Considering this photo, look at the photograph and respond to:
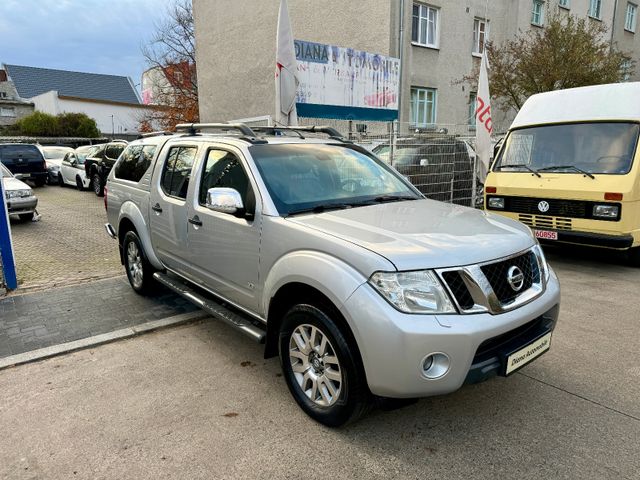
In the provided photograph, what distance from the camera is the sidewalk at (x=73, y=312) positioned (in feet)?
14.5

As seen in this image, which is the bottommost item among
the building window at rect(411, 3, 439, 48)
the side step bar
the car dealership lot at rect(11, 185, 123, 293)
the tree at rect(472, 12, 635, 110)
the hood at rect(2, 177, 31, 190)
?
the car dealership lot at rect(11, 185, 123, 293)

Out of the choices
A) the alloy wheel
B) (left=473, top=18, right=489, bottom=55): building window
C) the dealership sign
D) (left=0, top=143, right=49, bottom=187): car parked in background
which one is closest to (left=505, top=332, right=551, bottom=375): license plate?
the alloy wheel

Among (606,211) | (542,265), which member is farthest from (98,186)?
(542,265)

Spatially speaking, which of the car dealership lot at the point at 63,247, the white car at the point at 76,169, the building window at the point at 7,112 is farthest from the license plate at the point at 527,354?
the building window at the point at 7,112

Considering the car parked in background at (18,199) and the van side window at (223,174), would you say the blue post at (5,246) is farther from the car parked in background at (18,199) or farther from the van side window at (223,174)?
the car parked in background at (18,199)

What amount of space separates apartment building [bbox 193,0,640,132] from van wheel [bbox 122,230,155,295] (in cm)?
1111

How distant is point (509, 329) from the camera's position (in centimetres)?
264

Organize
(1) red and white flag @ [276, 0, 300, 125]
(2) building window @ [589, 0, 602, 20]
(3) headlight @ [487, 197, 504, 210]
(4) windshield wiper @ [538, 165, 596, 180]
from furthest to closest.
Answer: (2) building window @ [589, 0, 602, 20], (3) headlight @ [487, 197, 504, 210], (1) red and white flag @ [276, 0, 300, 125], (4) windshield wiper @ [538, 165, 596, 180]

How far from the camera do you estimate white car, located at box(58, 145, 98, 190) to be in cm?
1606

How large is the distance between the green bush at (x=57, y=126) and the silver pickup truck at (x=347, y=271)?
34.0m

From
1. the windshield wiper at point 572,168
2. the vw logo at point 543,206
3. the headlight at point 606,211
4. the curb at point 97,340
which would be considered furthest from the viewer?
the vw logo at point 543,206

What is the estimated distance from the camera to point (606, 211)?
6.12 meters

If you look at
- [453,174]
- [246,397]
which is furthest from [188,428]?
[453,174]

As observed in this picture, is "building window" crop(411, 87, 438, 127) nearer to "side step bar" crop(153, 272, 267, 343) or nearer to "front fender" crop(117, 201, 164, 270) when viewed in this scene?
"front fender" crop(117, 201, 164, 270)
